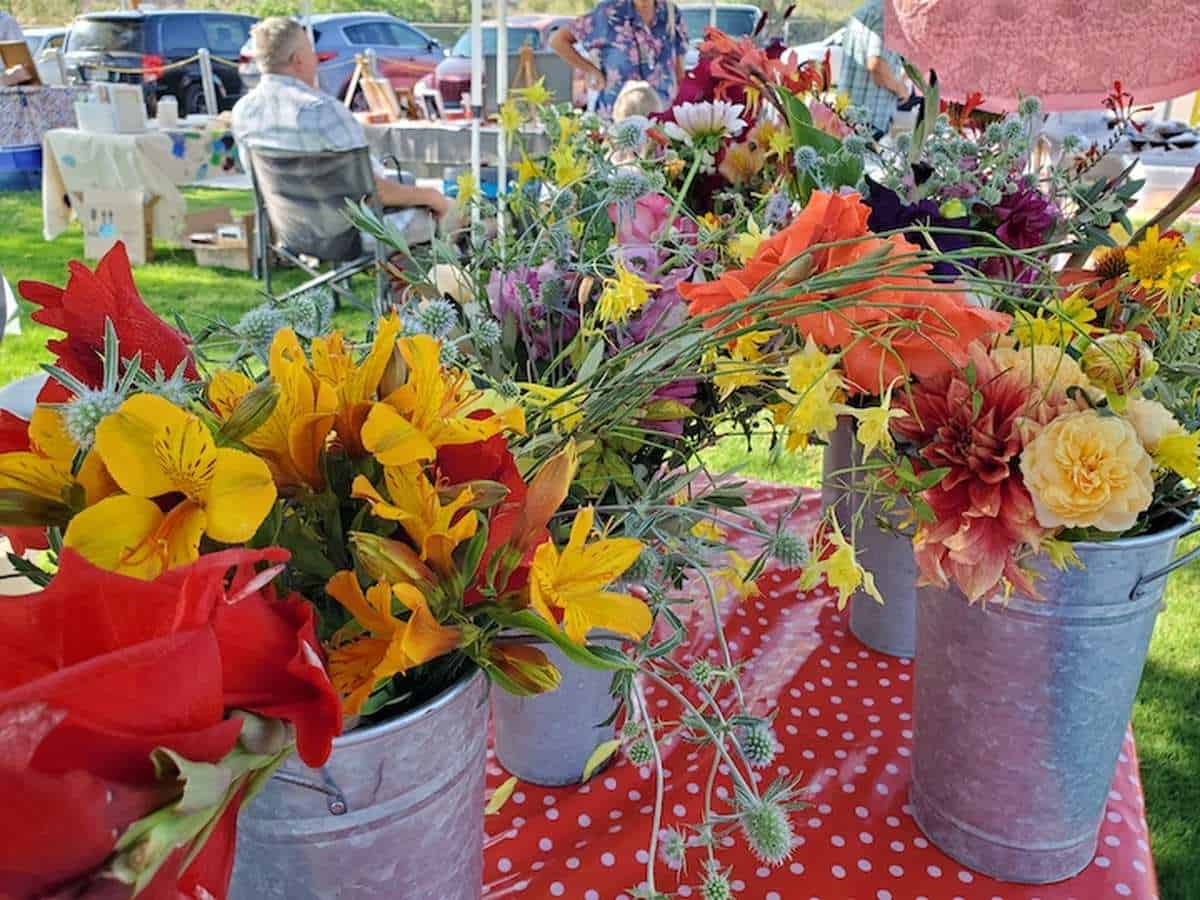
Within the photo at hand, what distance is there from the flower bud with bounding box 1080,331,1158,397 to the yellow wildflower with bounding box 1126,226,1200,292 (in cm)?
9

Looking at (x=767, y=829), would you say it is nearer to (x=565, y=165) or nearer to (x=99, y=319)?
(x=99, y=319)

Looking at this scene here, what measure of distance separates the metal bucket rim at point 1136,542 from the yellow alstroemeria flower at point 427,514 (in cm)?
33

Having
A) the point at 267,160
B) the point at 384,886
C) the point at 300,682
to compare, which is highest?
the point at 300,682

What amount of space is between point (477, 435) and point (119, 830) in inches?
5.7

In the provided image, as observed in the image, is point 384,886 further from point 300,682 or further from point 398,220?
point 398,220

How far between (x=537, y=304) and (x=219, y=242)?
4056 mm

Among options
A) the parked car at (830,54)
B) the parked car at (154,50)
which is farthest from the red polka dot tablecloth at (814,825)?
the parked car at (154,50)

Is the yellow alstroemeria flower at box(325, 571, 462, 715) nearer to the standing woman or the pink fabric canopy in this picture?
the pink fabric canopy

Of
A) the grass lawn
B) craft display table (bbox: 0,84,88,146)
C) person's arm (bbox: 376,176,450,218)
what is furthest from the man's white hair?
craft display table (bbox: 0,84,88,146)

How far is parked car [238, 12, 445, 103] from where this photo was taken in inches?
347

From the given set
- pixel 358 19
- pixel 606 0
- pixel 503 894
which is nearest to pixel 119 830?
pixel 503 894

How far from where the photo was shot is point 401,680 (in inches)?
13.6

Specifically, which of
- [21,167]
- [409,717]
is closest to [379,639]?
[409,717]

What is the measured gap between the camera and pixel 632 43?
3.07 meters
